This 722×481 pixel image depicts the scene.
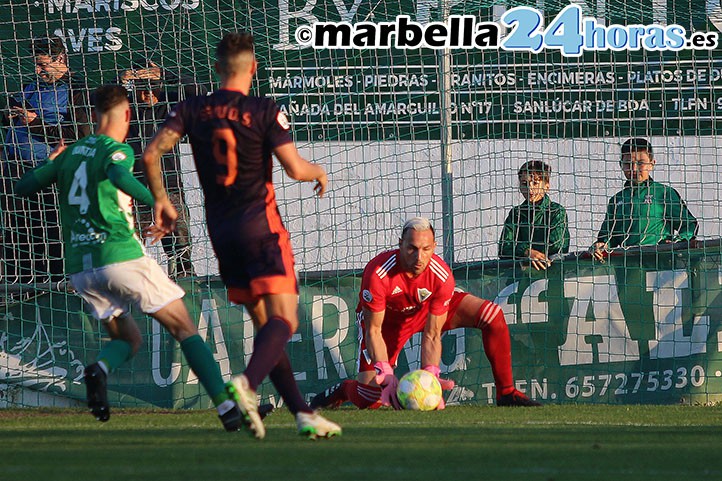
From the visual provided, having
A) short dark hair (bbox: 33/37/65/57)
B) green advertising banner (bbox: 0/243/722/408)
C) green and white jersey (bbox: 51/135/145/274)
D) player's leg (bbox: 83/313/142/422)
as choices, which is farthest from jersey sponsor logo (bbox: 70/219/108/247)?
short dark hair (bbox: 33/37/65/57)

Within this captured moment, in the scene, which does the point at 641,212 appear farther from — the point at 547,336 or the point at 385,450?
the point at 385,450

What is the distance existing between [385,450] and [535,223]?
17.8 feet

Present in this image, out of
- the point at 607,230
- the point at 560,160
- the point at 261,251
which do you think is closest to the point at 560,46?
the point at 560,160

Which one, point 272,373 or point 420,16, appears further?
point 420,16

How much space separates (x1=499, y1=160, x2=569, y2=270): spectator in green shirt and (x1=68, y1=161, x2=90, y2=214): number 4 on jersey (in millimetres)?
4317

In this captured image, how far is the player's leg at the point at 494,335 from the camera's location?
29.3ft

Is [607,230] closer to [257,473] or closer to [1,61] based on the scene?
[1,61]

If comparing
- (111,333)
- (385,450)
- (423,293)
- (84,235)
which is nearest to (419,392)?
(423,293)

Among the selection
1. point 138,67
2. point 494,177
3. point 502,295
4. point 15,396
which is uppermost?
point 138,67

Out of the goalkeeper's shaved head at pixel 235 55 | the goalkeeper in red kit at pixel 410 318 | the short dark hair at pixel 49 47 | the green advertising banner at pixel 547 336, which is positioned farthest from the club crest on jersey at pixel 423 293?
the short dark hair at pixel 49 47

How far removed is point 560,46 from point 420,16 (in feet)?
4.01

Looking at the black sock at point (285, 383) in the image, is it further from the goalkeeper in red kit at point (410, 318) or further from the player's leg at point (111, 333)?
the goalkeeper in red kit at point (410, 318)

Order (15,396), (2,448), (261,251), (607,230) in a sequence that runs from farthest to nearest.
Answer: (607,230)
(15,396)
(261,251)
(2,448)

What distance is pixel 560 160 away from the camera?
420 inches
